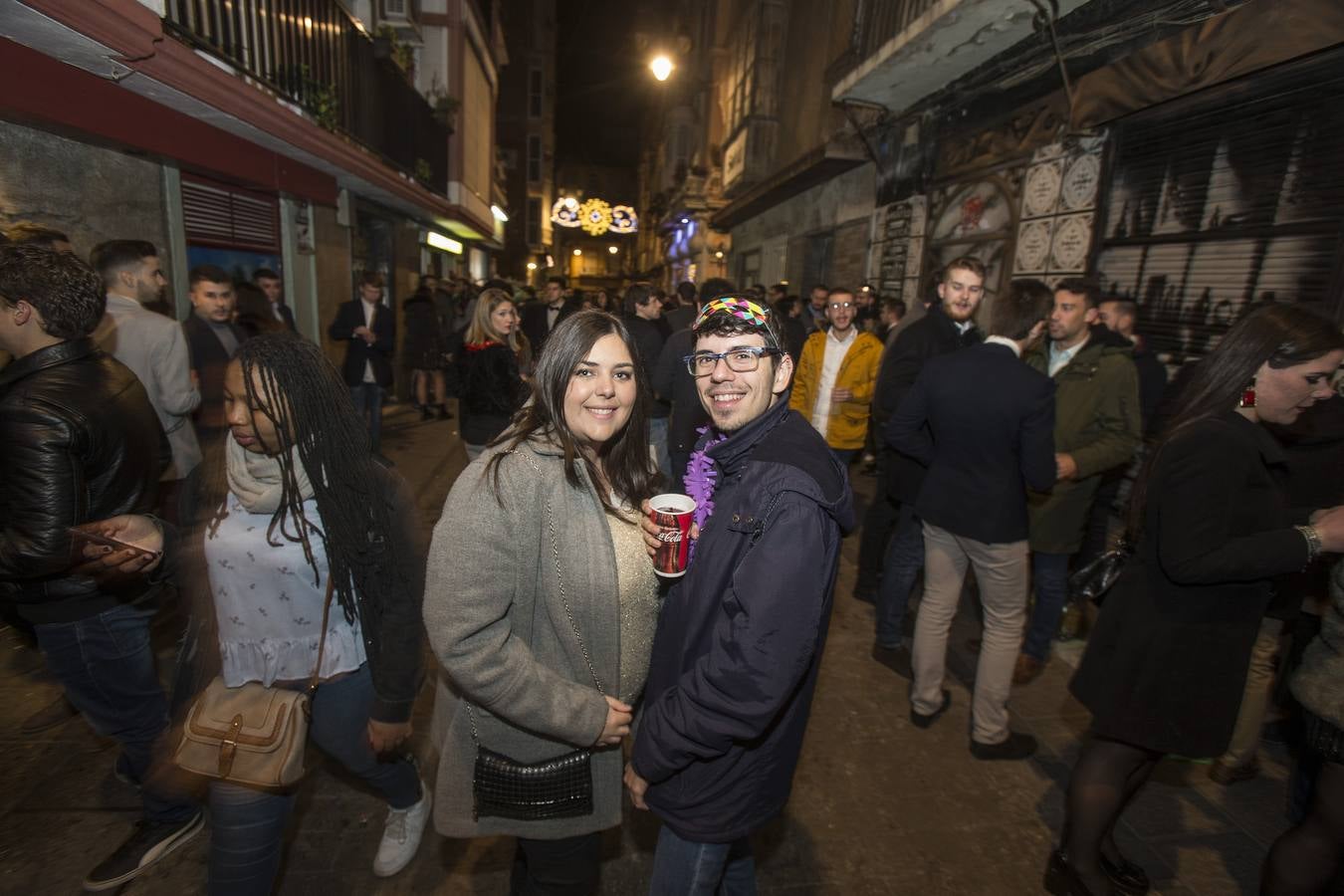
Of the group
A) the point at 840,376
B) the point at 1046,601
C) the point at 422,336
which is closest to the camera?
the point at 1046,601

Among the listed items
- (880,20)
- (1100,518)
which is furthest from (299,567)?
(880,20)

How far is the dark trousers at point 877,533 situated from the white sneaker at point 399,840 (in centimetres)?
328

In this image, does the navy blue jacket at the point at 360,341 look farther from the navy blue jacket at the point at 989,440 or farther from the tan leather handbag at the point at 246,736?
the navy blue jacket at the point at 989,440

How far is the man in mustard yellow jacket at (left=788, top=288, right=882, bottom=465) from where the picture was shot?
507 cm

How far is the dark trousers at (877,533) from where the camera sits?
4.57 metres

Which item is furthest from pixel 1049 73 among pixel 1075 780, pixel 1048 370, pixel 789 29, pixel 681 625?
pixel 789 29

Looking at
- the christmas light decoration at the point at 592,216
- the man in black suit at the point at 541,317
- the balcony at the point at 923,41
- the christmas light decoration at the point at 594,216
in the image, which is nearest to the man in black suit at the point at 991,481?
the balcony at the point at 923,41

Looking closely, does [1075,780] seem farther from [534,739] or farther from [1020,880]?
[534,739]

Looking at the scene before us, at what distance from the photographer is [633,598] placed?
1.73 metres

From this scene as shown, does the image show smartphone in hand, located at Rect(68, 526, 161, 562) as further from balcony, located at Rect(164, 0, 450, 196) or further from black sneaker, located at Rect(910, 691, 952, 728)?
balcony, located at Rect(164, 0, 450, 196)

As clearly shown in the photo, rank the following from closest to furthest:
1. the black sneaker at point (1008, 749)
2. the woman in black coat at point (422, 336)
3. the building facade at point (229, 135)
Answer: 1. the black sneaker at point (1008, 749)
2. the building facade at point (229, 135)
3. the woman in black coat at point (422, 336)

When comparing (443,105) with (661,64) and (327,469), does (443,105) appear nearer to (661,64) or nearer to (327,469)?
(661,64)

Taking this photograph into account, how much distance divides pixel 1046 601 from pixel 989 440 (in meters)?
1.55

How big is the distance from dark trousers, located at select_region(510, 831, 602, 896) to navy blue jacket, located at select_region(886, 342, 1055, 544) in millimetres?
2169
